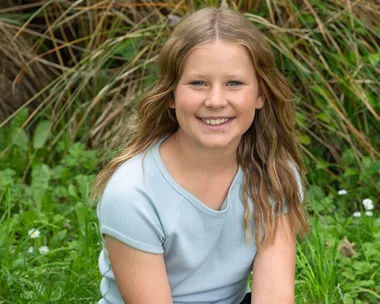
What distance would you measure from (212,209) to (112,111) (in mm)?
1808

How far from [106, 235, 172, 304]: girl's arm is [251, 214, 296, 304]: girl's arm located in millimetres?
289

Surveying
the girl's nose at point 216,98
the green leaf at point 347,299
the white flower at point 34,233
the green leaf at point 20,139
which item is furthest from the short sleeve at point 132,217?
the green leaf at point 20,139

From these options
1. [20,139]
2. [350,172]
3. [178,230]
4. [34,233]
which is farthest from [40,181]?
[178,230]

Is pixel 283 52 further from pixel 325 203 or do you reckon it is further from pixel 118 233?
pixel 118 233

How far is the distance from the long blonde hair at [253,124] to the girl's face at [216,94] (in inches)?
1.1

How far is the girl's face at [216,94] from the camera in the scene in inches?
94.3

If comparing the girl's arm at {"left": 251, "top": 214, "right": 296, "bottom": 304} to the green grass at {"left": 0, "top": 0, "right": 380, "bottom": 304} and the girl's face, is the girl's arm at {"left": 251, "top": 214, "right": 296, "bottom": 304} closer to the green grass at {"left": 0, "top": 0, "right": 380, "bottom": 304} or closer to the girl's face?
the girl's face

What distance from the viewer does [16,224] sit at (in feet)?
11.7

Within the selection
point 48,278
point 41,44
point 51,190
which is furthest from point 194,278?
point 41,44

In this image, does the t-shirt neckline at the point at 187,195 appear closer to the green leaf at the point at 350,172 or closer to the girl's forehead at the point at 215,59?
the girl's forehead at the point at 215,59

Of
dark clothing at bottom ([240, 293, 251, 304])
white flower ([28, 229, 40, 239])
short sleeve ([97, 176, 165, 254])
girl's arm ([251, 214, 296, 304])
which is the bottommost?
white flower ([28, 229, 40, 239])

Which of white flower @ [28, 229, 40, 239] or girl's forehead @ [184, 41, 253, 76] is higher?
girl's forehead @ [184, 41, 253, 76]

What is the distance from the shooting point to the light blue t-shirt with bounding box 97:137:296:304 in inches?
96.3

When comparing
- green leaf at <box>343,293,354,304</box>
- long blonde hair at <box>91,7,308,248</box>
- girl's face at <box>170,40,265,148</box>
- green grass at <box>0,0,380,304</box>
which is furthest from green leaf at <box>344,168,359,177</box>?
girl's face at <box>170,40,265,148</box>
